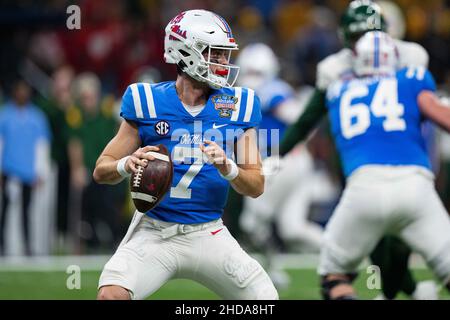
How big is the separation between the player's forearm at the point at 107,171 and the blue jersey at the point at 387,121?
63.1 inches

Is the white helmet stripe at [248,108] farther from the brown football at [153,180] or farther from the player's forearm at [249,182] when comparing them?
the brown football at [153,180]

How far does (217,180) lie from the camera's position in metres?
4.70

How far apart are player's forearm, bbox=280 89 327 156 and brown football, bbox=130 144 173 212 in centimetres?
200

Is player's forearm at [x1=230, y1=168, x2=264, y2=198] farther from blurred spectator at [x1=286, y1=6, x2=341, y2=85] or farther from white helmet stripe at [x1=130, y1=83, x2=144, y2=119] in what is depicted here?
blurred spectator at [x1=286, y1=6, x2=341, y2=85]

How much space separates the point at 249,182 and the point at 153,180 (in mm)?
458

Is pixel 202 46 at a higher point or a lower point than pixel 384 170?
higher

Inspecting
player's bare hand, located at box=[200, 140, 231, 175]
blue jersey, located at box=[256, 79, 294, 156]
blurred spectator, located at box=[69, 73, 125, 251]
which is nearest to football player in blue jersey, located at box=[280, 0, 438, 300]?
player's bare hand, located at box=[200, 140, 231, 175]

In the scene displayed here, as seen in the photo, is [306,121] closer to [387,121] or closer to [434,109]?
[387,121]

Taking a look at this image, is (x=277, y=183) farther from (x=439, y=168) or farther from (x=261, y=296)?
(x=261, y=296)

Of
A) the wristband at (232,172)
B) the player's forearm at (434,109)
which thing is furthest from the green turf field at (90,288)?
the wristband at (232,172)

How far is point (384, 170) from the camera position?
5.52m

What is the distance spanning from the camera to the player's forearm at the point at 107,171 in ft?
14.9

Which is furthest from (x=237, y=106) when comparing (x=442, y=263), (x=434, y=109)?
(x=442, y=263)
